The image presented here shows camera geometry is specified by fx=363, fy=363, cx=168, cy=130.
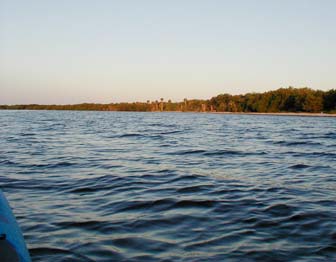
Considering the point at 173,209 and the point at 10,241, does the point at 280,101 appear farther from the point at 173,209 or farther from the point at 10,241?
the point at 10,241

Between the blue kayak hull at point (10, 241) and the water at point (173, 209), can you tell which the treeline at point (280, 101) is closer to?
the water at point (173, 209)

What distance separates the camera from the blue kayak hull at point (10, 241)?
2.67 meters

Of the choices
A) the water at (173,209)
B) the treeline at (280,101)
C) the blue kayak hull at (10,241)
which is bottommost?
the water at (173,209)

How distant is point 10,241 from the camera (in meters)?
2.73

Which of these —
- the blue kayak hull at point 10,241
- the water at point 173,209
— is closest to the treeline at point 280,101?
the water at point 173,209

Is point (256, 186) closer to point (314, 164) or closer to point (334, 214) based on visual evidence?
point (334, 214)

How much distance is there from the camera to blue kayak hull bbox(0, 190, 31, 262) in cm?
267

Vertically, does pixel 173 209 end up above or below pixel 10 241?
below

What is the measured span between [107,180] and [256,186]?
140 inches

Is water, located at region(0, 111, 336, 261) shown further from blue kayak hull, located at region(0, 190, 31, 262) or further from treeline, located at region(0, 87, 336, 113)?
treeline, located at region(0, 87, 336, 113)

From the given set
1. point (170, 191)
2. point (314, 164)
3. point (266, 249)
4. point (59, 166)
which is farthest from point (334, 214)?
point (59, 166)

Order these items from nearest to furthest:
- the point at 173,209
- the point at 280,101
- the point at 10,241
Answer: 1. the point at 10,241
2. the point at 173,209
3. the point at 280,101

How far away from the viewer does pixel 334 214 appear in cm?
601

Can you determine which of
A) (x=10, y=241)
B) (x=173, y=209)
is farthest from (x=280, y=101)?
(x=10, y=241)
